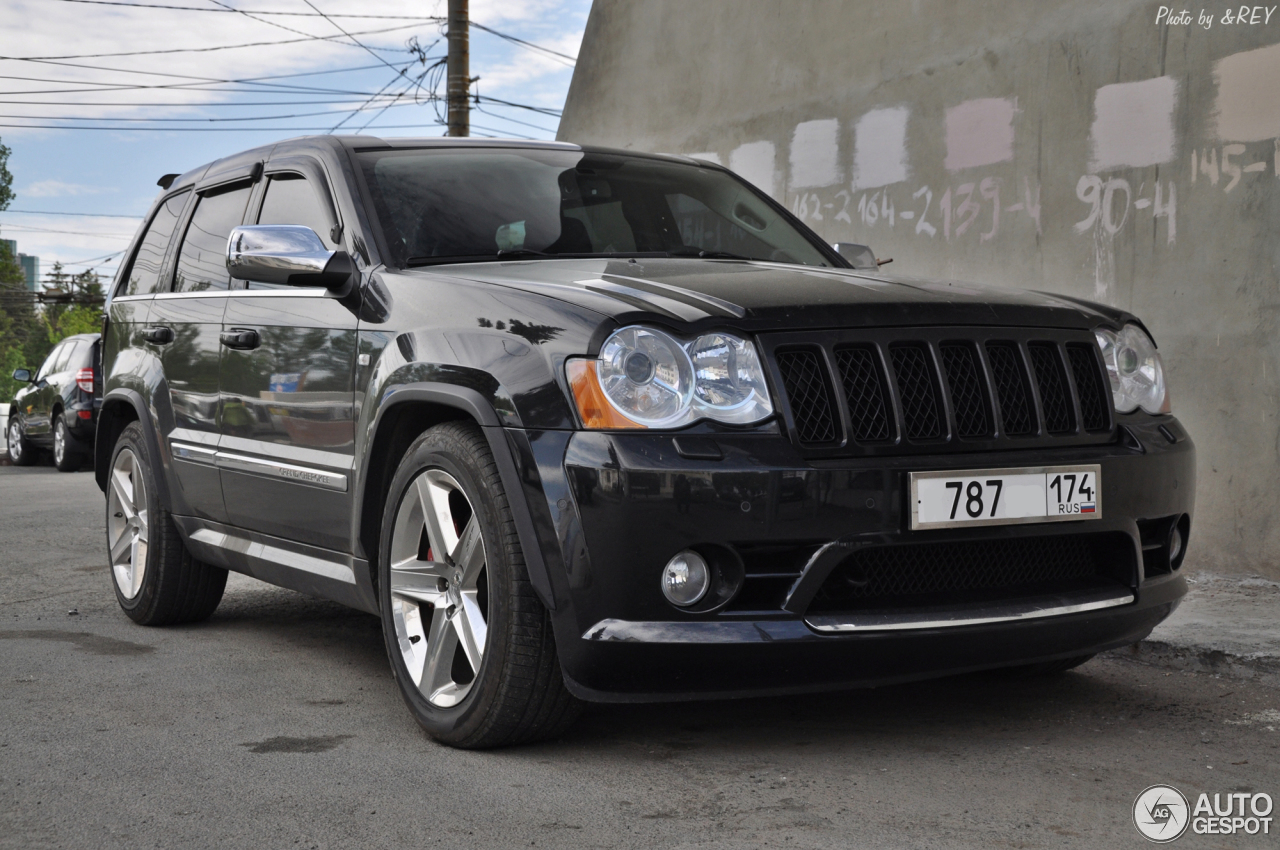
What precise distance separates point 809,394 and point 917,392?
29 cm

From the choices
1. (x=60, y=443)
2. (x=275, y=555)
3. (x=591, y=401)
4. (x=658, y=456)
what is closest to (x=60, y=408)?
(x=60, y=443)

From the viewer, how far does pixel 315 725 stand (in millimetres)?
3686

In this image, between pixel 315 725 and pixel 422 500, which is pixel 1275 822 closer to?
pixel 422 500

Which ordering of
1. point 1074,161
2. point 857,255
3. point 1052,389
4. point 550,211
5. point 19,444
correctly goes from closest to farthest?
point 1052,389
point 550,211
point 857,255
point 1074,161
point 19,444

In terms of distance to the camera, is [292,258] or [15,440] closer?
[292,258]

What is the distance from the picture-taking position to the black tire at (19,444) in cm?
1834

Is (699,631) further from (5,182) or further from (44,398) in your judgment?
(5,182)

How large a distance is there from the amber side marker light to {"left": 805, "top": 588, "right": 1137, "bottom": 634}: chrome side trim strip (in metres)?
0.63

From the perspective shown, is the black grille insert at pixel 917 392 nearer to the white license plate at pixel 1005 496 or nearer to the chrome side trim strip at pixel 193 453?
the white license plate at pixel 1005 496

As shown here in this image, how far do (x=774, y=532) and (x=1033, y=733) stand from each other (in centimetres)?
115

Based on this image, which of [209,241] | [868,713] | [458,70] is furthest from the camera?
[458,70]

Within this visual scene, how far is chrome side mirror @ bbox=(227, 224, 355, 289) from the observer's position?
384 centimetres

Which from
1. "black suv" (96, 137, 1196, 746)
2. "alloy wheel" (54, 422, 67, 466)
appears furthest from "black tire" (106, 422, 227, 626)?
"alloy wheel" (54, 422, 67, 466)

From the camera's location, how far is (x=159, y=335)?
5.13 meters
